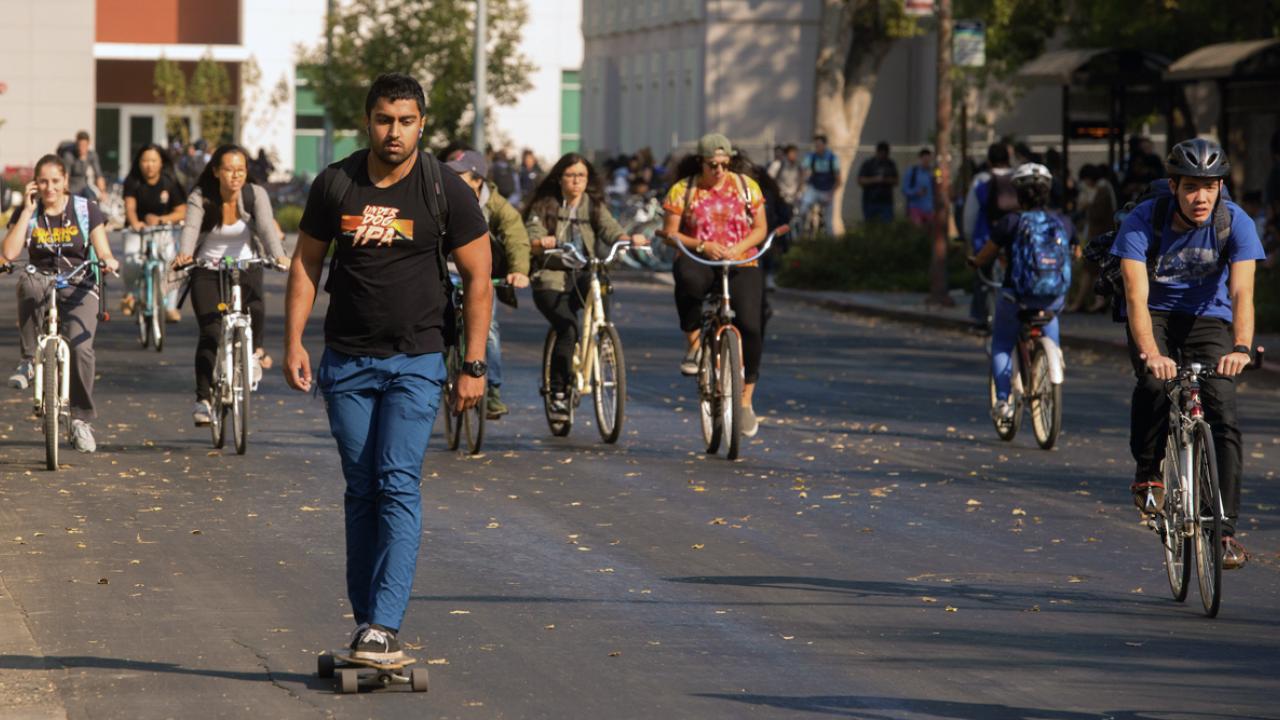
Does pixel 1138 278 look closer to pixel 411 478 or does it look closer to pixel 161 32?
pixel 411 478

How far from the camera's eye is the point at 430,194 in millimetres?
7355

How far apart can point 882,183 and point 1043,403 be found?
944 inches

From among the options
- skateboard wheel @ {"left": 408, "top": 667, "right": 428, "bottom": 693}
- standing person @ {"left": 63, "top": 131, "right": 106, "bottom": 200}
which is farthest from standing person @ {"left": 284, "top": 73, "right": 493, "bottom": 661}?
standing person @ {"left": 63, "top": 131, "right": 106, "bottom": 200}

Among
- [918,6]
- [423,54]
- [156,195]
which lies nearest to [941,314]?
[918,6]

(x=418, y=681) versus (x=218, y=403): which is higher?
(x=218, y=403)

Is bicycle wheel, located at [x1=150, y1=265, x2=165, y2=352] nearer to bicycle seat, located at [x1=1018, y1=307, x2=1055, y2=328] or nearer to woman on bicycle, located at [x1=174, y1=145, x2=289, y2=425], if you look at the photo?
woman on bicycle, located at [x1=174, y1=145, x2=289, y2=425]

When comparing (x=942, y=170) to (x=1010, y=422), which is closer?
Answer: (x=1010, y=422)

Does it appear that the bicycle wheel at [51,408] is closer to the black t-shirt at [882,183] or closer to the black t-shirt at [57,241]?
the black t-shirt at [57,241]

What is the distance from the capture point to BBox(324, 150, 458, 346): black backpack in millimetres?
7316

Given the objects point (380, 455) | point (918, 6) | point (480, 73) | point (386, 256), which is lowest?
point (380, 455)

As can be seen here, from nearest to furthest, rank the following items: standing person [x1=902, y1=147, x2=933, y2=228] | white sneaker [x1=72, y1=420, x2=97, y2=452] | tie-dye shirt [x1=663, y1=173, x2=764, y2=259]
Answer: white sneaker [x1=72, y1=420, x2=97, y2=452] < tie-dye shirt [x1=663, y1=173, x2=764, y2=259] < standing person [x1=902, y1=147, x2=933, y2=228]

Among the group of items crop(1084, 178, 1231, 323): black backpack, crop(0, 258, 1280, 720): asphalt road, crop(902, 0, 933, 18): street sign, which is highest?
crop(902, 0, 933, 18): street sign

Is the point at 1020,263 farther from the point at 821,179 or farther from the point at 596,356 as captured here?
the point at 821,179

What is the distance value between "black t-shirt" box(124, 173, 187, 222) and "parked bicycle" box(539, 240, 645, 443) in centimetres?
863
